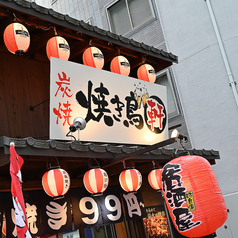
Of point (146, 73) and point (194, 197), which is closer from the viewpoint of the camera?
point (194, 197)

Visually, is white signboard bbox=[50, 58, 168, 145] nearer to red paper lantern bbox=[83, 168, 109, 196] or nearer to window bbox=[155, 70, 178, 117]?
red paper lantern bbox=[83, 168, 109, 196]

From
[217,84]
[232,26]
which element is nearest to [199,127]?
[217,84]

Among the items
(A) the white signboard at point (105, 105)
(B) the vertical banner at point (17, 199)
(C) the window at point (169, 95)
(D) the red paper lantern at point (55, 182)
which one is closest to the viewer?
(B) the vertical banner at point (17, 199)

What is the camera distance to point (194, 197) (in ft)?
18.5

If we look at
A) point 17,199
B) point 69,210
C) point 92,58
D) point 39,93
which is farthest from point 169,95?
point 17,199

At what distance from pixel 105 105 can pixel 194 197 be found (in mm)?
3612

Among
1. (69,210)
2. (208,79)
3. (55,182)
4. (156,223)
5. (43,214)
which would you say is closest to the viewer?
(55,182)

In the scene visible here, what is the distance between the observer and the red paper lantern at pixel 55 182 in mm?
6418

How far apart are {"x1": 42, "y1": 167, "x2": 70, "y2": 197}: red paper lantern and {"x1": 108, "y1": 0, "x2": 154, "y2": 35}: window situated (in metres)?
10.7

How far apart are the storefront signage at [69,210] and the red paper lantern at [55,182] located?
3.43 ft

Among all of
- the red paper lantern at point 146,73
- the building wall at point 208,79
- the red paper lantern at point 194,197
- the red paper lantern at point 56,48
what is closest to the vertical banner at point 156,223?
the building wall at point 208,79

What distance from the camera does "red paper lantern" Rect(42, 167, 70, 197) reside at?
6.42 m

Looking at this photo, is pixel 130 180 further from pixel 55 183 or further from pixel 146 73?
pixel 146 73

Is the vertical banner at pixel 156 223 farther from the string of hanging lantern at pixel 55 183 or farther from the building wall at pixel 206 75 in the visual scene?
the string of hanging lantern at pixel 55 183
